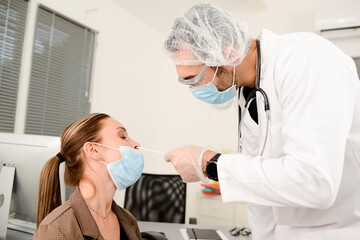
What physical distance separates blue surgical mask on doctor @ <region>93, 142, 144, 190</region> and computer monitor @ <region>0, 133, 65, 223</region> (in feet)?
0.78

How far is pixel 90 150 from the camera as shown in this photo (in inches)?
54.4

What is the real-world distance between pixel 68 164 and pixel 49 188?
154 mm

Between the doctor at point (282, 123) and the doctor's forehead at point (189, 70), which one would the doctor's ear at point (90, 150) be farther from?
the doctor's forehead at point (189, 70)

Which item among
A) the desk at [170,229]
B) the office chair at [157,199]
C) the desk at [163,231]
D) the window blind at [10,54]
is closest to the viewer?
the desk at [163,231]

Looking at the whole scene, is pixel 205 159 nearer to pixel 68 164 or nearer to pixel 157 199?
pixel 68 164

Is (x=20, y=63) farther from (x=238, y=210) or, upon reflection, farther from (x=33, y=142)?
(x=238, y=210)

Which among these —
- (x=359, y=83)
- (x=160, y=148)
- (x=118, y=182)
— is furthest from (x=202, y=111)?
(x=359, y=83)

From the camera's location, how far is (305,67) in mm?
858

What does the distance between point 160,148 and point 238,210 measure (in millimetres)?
1564

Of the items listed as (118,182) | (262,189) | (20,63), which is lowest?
(118,182)

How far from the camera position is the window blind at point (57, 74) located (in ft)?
8.50

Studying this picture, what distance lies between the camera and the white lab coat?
793mm

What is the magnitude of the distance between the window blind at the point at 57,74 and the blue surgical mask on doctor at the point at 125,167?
153 centimetres

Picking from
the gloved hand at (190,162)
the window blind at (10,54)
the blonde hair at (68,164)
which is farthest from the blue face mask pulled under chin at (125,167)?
the window blind at (10,54)
